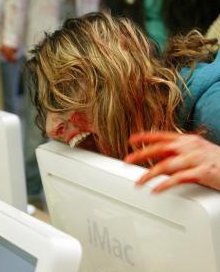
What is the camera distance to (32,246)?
0.46 m

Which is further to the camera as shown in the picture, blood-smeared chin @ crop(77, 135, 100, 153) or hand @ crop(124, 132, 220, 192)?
blood-smeared chin @ crop(77, 135, 100, 153)

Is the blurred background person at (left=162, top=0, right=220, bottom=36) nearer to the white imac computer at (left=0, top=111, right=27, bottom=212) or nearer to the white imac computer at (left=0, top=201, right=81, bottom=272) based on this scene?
the white imac computer at (left=0, top=111, right=27, bottom=212)

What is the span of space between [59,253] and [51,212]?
0.27 m

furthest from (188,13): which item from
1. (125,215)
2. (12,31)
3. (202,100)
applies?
(125,215)

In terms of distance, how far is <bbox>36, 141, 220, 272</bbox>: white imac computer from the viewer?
49 cm

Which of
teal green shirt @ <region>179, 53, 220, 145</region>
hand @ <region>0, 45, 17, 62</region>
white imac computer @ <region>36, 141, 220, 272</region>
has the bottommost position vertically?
hand @ <region>0, 45, 17, 62</region>

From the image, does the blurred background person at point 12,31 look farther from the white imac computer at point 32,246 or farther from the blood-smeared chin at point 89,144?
the white imac computer at point 32,246

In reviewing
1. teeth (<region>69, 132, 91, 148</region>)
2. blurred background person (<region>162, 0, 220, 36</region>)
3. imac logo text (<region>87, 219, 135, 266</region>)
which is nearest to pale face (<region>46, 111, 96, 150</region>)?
teeth (<region>69, 132, 91, 148</region>)

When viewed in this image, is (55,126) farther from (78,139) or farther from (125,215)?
(125,215)

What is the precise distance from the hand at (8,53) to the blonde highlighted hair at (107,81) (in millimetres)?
951

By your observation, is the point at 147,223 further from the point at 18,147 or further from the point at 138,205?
the point at 18,147

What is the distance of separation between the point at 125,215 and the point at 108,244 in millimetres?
58

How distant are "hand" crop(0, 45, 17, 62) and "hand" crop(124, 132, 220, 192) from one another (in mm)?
1186

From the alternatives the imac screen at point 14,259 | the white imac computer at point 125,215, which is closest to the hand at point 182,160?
the white imac computer at point 125,215
